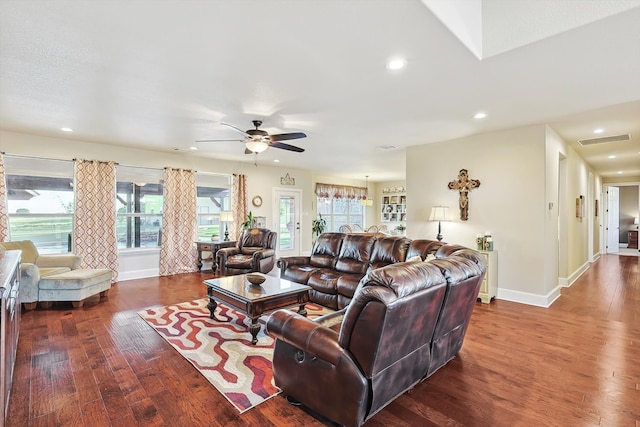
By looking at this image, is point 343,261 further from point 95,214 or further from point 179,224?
point 95,214

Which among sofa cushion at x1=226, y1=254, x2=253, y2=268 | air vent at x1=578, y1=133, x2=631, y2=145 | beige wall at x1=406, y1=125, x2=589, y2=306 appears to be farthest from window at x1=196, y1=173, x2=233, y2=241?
air vent at x1=578, y1=133, x2=631, y2=145

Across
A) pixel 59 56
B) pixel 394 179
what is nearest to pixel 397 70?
pixel 59 56

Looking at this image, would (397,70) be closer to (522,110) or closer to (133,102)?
(522,110)

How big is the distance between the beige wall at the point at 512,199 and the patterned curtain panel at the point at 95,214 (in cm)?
547

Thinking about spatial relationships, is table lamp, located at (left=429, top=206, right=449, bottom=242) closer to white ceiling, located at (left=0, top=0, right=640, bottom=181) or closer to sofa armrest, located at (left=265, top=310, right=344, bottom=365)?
white ceiling, located at (left=0, top=0, right=640, bottom=181)

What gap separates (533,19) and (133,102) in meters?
3.77

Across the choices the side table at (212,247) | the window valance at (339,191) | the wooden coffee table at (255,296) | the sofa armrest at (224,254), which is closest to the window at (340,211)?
the window valance at (339,191)

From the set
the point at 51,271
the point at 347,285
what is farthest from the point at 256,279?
the point at 51,271

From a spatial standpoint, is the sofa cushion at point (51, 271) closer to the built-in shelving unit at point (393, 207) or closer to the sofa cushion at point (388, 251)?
the sofa cushion at point (388, 251)

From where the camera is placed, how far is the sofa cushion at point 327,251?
475 cm

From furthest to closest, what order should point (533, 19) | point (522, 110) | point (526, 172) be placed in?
point (526, 172) < point (522, 110) < point (533, 19)

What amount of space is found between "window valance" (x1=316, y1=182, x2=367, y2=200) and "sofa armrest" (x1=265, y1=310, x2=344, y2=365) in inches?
310

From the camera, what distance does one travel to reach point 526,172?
14.4 ft

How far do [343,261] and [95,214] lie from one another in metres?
4.39
